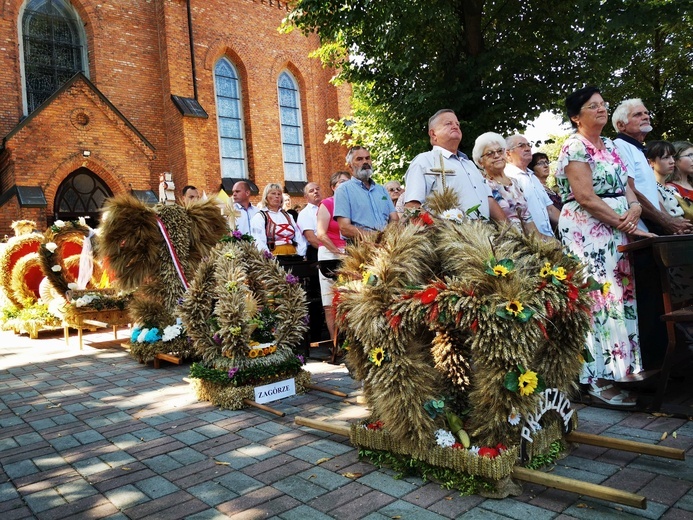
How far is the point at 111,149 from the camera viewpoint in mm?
15586

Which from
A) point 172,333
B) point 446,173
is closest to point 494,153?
point 446,173

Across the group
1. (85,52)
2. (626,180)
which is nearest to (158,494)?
(626,180)

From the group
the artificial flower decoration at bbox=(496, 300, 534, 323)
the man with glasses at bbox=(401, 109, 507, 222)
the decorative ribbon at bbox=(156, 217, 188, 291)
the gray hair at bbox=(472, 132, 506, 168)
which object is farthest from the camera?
the decorative ribbon at bbox=(156, 217, 188, 291)

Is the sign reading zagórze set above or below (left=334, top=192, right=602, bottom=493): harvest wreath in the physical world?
below

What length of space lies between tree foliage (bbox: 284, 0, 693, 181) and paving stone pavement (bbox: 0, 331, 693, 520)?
7309 millimetres

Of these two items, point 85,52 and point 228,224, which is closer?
point 228,224

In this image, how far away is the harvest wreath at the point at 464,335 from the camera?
2.64 metres

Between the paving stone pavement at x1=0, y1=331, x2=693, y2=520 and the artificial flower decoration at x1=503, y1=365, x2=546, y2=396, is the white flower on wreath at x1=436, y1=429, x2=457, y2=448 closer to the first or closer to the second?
the paving stone pavement at x1=0, y1=331, x2=693, y2=520

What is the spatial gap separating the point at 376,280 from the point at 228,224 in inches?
171

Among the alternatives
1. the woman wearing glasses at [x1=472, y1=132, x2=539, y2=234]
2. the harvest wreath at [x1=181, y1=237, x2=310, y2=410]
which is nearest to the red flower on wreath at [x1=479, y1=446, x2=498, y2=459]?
the woman wearing glasses at [x1=472, y1=132, x2=539, y2=234]

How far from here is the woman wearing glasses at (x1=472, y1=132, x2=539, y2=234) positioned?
4.71 metres

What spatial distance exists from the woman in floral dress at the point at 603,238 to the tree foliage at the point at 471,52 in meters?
6.21

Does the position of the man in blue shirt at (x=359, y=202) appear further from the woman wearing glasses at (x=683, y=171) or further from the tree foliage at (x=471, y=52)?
the tree foliage at (x=471, y=52)

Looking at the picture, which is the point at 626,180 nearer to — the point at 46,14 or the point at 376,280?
the point at 376,280
